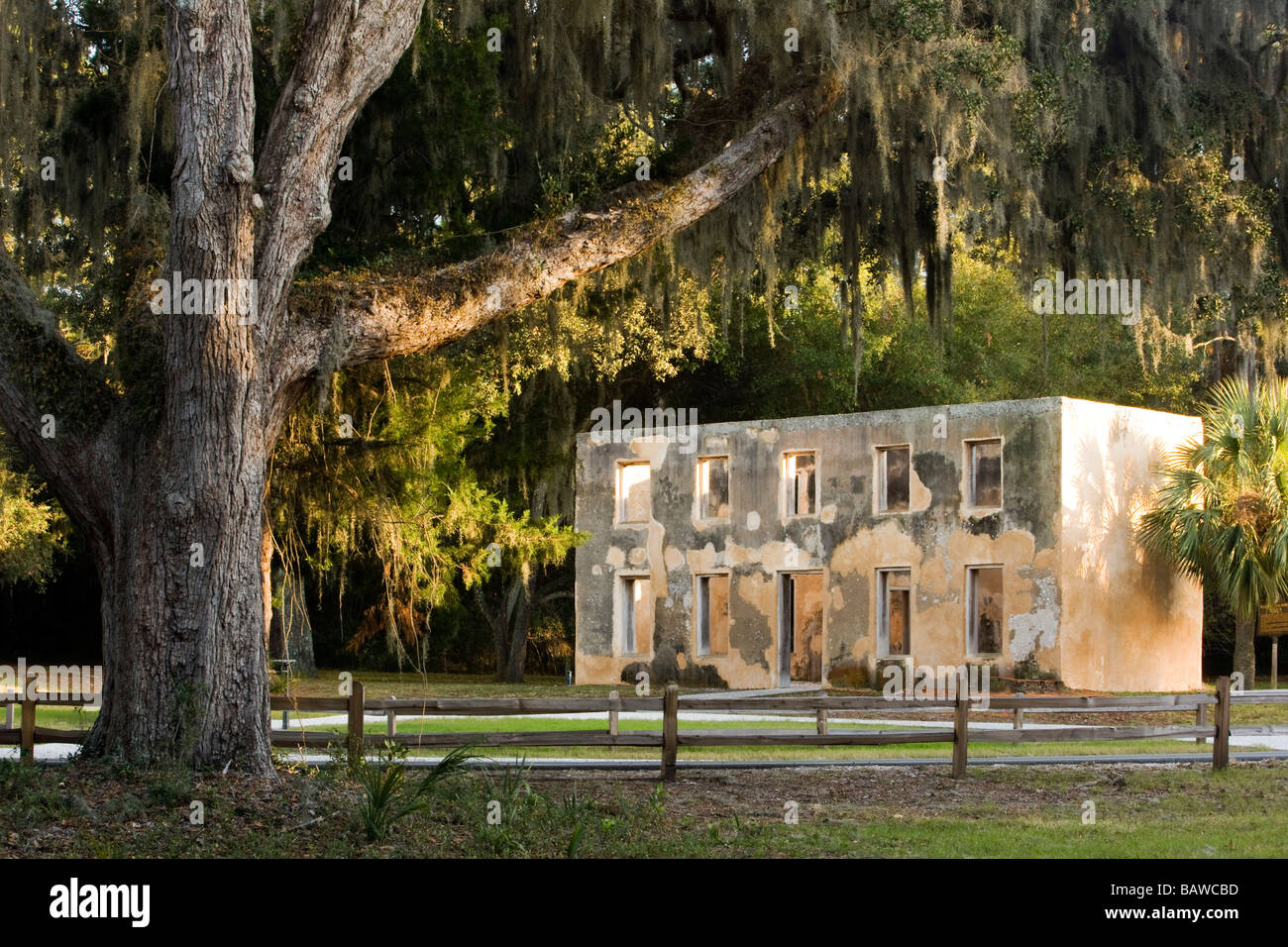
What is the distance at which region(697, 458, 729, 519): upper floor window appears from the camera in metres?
31.2

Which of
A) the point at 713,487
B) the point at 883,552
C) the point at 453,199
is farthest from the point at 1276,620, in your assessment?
the point at 453,199

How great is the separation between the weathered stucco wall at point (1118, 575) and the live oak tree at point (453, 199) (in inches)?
399

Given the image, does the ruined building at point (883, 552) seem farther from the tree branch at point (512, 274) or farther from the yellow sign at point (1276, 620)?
the tree branch at point (512, 274)

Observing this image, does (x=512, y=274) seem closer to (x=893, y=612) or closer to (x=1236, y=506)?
(x=1236, y=506)

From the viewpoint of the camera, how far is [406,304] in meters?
10.9

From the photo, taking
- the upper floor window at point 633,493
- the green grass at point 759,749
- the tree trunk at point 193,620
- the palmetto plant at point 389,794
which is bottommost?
the green grass at point 759,749

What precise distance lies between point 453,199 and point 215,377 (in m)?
5.38

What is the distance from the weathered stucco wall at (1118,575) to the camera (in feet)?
87.3

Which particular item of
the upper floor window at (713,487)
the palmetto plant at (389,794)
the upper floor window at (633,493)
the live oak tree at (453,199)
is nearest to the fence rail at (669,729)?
the palmetto plant at (389,794)

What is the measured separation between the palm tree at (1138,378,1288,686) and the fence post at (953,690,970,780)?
46.9ft

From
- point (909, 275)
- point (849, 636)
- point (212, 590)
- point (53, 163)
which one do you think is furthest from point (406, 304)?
point (849, 636)
